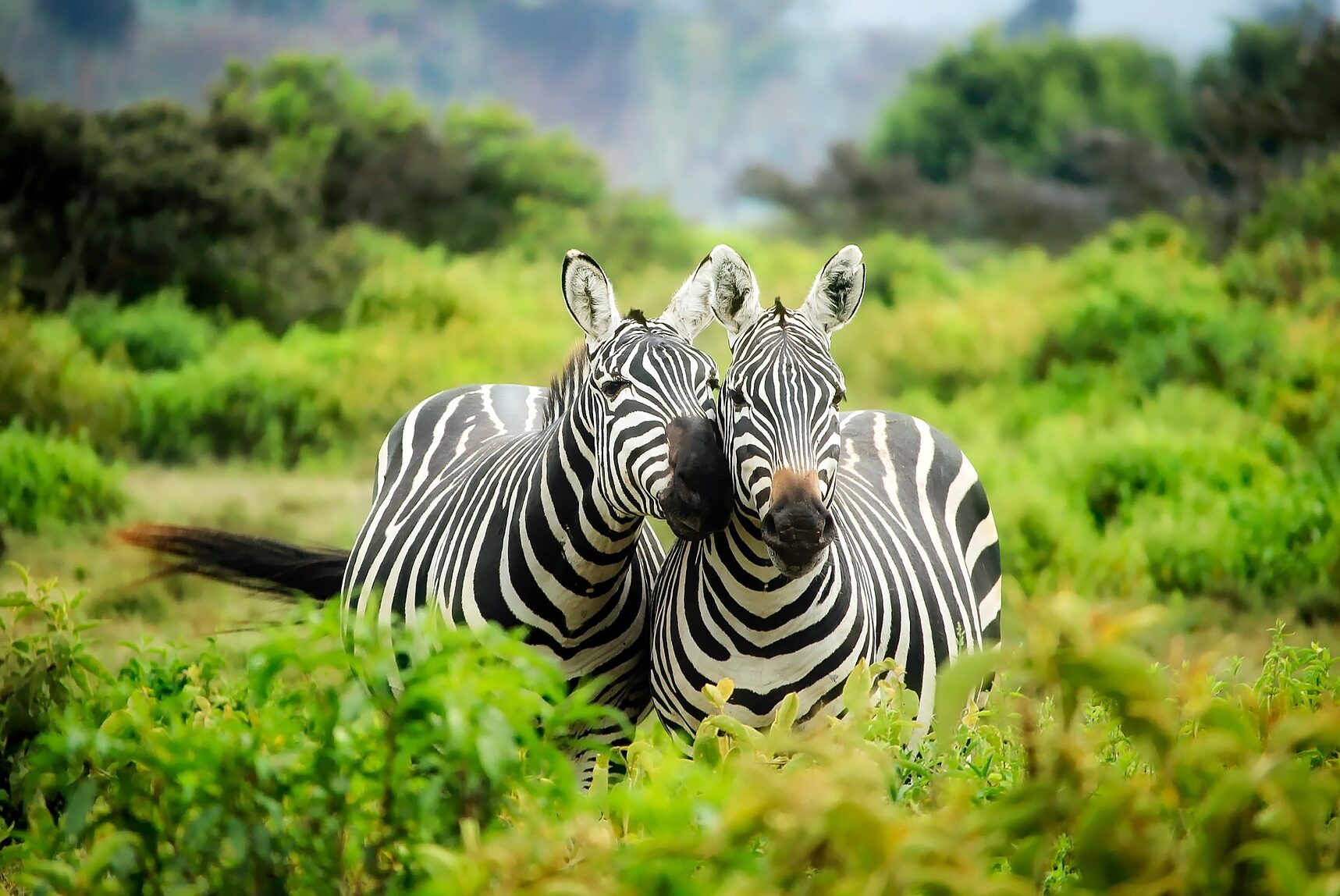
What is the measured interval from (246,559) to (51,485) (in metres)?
3.45

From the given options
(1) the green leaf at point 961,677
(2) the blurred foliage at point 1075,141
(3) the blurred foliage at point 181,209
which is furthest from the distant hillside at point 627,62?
(1) the green leaf at point 961,677

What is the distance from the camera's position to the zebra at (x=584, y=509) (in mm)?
2756

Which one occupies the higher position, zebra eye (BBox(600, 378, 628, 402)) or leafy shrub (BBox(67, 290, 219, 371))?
leafy shrub (BBox(67, 290, 219, 371))

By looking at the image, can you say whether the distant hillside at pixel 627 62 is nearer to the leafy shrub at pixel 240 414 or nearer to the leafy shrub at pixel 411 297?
the leafy shrub at pixel 411 297

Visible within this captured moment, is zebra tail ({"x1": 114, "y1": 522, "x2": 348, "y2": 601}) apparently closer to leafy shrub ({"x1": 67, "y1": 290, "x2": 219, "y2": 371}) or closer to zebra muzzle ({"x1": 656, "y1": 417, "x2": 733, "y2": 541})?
zebra muzzle ({"x1": 656, "y1": 417, "x2": 733, "y2": 541})

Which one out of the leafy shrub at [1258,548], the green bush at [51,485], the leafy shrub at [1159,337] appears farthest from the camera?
the leafy shrub at [1159,337]

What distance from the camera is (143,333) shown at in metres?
10.9

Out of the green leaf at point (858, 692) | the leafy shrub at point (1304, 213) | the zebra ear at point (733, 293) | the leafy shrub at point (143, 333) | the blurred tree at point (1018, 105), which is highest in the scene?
the blurred tree at point (1018, 105)

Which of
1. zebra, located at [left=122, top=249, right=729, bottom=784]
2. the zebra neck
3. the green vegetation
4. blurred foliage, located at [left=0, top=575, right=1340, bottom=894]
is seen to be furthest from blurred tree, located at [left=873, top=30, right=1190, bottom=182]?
blurred foliage, located at [left=0, top=575, right=1340, bottom=894]

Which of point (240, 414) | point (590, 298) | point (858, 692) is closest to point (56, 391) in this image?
point (240, 414)

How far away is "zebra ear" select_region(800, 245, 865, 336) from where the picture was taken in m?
3.07

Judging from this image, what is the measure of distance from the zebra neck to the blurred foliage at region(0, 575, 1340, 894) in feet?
2.97

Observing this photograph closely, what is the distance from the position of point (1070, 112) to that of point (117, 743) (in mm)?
29861

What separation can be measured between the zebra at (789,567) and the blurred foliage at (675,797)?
597 mm
